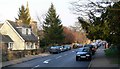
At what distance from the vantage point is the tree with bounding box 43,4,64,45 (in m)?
78.1

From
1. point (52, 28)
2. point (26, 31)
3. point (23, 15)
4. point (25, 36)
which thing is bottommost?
point (25, 36)

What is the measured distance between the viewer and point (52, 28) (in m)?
78.4

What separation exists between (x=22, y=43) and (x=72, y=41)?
41.1m

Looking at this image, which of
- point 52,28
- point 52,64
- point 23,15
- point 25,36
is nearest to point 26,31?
point 25,36

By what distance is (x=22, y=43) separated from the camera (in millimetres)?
62312

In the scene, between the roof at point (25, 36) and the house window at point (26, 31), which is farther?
the house window at point (26, 31)

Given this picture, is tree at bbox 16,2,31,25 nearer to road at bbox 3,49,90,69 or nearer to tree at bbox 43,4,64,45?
tree at bbox 43,4,64,45

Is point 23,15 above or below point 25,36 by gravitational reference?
above

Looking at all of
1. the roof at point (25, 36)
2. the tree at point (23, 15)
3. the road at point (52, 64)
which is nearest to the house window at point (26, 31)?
the roof at point (25, 36)

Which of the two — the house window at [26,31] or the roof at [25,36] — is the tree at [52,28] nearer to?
the roof at [25,36]

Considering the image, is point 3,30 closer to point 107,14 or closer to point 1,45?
point 1,45

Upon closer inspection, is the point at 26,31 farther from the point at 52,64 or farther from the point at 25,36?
the point at 52,64

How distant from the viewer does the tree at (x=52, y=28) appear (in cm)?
7806

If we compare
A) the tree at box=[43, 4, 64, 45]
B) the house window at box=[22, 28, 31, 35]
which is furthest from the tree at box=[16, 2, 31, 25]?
the house window at box=[22, 28, 31, 35]
